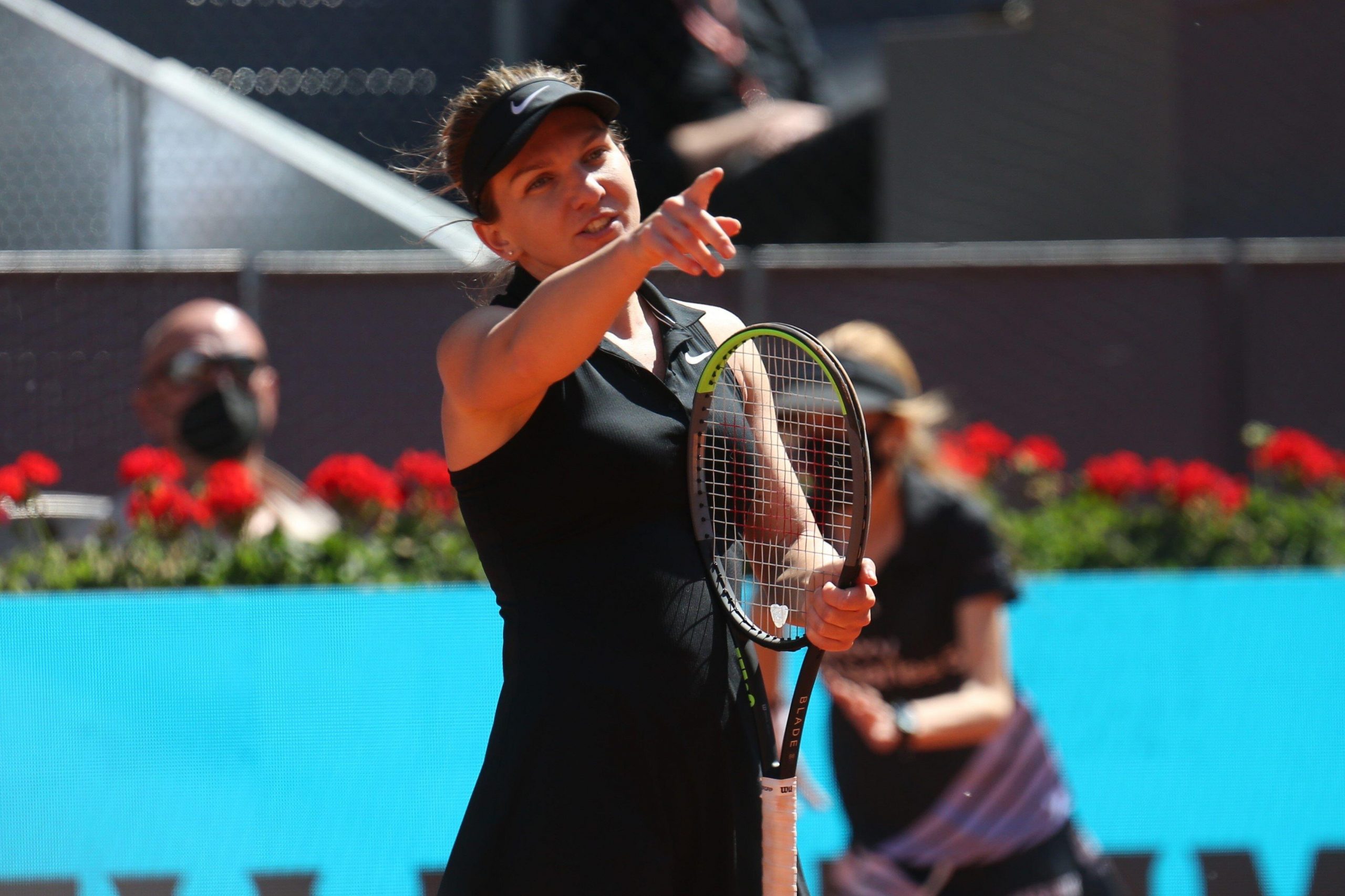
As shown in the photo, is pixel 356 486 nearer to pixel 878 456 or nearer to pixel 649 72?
pixel 878 456

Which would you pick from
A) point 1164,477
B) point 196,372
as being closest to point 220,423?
point 196,372

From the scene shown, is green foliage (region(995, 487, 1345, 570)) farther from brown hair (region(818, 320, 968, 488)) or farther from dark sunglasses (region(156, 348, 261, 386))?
→ dark sunglasses (region(156, 348, 261, 386))

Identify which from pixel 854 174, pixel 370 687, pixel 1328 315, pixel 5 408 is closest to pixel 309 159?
pixel 5 408

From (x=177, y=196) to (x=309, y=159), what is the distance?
530 millimetres

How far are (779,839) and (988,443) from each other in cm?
322

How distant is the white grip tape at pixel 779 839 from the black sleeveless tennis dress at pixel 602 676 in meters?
0.03

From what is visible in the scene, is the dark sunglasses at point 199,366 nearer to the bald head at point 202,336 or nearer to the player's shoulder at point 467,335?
the bald head at point 202,336

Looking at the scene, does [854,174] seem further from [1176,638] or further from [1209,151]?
[1176,638]

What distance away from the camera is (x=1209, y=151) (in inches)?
241

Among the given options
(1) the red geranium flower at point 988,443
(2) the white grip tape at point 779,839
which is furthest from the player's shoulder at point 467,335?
(1) the red geranium flower at point 988,443

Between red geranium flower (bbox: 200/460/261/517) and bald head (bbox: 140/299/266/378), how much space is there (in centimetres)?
51

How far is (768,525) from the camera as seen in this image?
7.22 ft

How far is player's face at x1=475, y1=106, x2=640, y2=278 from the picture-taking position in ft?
6.55

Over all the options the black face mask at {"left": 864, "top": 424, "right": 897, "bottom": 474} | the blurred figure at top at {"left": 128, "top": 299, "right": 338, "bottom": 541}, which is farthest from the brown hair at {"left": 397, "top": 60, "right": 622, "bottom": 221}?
the blurred figure at top at {"left": 128, "top": 299, "right": 338, "bottom": 541}
